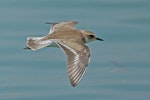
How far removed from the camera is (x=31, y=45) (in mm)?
12961

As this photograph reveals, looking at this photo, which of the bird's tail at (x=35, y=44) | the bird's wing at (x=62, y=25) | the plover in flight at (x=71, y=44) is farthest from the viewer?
the bird's wing at (x=62, y=25)

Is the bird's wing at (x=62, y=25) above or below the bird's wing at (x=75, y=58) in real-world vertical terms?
above

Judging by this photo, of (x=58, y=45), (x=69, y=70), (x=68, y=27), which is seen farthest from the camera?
(x=68, y=27)

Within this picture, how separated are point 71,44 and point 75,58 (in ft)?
1.91

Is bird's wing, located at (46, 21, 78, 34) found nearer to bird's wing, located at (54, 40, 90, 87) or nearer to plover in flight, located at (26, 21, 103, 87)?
plover in flight, located at (26, 21, 103, 87)

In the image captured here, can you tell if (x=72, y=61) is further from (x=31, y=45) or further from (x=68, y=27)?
(x=68, y=27)

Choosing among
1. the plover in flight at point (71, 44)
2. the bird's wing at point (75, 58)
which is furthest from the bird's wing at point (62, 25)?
the bird's wing at point (75, 58)

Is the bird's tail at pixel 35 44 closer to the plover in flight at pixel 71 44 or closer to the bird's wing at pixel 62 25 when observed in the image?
the plover in flight at pixel 71 44

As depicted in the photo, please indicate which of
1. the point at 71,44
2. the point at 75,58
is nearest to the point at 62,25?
the point at 71,44

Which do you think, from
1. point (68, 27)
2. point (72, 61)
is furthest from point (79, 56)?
point (68, 27)

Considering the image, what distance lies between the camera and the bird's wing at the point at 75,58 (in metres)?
12.1

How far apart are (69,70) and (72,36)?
4.12 ft

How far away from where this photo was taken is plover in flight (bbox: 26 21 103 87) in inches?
484

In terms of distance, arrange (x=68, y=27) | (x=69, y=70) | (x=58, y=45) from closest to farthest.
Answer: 1. (x=69, y=70)
2. (x=58, y=45)
3. (x=68, y=27)
